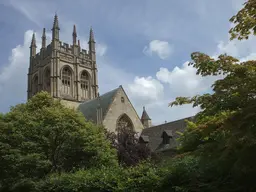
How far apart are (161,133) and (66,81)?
77.8 ft

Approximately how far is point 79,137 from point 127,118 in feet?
53.3

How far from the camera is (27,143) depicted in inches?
698

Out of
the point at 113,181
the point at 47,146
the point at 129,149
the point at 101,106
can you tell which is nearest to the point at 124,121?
the point at 101,106

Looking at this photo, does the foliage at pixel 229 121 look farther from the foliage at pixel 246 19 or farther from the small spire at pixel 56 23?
the small spire at pixel 56 23

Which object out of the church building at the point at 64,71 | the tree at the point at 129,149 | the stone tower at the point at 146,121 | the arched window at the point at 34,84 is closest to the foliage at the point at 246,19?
the tree at the point at 129,149

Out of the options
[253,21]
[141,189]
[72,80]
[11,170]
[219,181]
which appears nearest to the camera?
[253,21]

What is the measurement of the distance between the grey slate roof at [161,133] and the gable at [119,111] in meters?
1.98

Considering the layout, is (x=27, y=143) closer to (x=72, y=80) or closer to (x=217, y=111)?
(x=217, y=111)

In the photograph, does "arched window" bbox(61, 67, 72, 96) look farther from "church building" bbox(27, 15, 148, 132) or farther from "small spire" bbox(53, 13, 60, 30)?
"small spire" bbox(53, 13, 60, 30)

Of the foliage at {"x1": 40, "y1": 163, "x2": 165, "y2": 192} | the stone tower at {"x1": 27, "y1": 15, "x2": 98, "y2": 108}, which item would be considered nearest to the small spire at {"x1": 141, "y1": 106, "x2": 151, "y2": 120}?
the stone tower at {"x1": 27, "y1": 15, "x2": 98, "y2": 108}

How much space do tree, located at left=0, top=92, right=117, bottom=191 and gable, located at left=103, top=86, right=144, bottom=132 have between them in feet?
37.8

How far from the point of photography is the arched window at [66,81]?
50.6 m

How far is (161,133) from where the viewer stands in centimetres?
3381

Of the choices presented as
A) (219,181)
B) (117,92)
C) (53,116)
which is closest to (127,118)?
(117,92)
